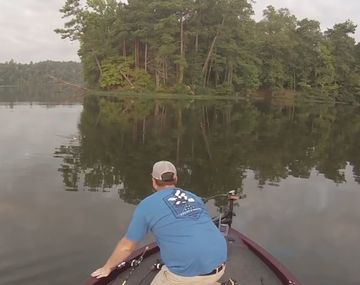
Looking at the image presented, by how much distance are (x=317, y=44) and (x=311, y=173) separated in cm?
6424

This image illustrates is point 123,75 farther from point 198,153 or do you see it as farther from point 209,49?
point 198,153

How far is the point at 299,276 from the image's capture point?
7.07 m

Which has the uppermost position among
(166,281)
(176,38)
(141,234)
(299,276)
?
(176,38)

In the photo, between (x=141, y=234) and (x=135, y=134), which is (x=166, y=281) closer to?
(x=141, y=234)

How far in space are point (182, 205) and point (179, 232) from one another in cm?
→ 26

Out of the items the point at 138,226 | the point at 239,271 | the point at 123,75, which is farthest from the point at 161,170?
the point at 123,75

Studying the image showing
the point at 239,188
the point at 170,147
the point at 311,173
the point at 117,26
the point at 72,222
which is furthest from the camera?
the point at 117,26

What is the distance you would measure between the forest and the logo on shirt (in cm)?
5101

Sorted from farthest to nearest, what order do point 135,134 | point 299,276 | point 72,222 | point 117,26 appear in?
point 117,26 → point 135,134 → point 72,222 → point 299,276

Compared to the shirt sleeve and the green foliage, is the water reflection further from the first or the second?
the green foliage

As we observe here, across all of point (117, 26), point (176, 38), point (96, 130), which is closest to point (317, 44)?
point (176, 38)

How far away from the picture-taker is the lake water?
7.40 metres

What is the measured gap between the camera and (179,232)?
3736 mm

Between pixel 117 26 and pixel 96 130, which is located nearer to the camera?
pixel 96 130
